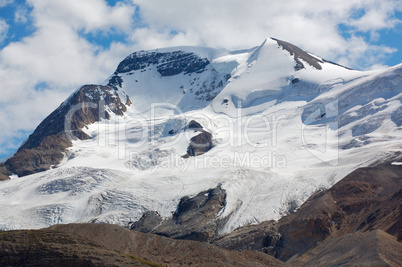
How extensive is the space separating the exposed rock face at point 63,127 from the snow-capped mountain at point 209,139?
36 centimetres

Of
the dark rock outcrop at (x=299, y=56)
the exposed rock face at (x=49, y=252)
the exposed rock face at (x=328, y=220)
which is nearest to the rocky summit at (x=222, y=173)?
the exposed rock face at (x=49, y=252)

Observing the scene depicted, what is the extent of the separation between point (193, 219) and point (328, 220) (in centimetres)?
1966

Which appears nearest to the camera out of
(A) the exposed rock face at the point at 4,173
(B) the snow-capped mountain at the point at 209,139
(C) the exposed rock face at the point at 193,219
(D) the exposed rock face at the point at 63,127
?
(C) the exposed rock face at the point at 193,219

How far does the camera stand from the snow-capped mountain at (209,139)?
85.2 m

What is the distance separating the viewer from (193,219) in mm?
75312

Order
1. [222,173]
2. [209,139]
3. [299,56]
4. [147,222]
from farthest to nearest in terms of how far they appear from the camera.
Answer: [299,56] < [209,139] < [222,173] < [147,222]

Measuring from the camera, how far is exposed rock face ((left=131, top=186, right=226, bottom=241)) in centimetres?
7175

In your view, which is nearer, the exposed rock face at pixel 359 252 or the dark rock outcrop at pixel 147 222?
the exposed rock face at pixel 359 252

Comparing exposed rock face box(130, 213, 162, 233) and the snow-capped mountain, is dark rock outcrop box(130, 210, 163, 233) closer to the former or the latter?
exposed rock face box(130, 213, 162, 233)

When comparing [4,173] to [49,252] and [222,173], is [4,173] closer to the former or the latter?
[222,173]

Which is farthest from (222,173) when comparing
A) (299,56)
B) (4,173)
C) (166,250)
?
(299,56)

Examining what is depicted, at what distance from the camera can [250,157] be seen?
106750mm

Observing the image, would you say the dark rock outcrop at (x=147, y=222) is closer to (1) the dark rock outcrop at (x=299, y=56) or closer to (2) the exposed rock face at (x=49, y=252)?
(2) the exposed rock face at (x=49, y=252)

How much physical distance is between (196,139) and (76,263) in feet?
284
